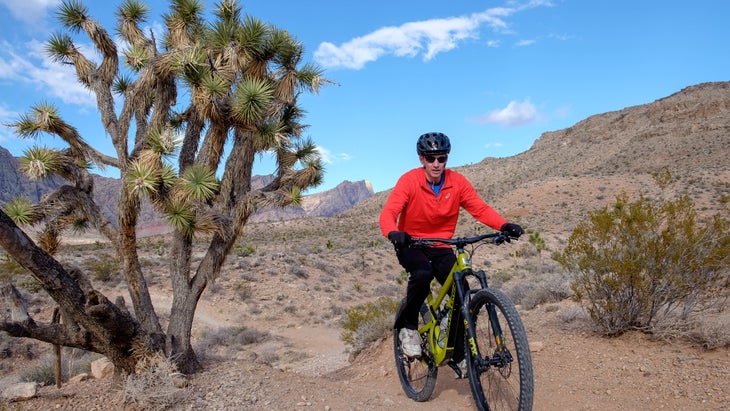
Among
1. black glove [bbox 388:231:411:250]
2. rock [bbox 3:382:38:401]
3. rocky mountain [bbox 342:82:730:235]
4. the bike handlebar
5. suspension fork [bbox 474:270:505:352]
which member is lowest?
rock [bbox 3:382:38:401]

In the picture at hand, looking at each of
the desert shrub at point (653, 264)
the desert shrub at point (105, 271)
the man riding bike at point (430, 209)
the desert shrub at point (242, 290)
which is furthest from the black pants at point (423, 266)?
the desert shrub at point (105, 271)

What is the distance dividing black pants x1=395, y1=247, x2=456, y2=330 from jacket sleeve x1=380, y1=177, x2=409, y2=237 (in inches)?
13.0

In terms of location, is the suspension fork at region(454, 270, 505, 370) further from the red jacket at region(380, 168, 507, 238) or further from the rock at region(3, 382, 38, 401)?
the rock at region(3, 382, 38, 401)

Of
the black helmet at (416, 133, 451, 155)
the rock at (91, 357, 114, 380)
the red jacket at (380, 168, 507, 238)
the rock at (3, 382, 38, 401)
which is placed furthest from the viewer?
the rock at (91, 357, 114, 380)

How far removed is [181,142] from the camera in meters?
7.38

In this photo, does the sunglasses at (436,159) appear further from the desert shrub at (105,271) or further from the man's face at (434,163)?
the desert shrub at (105,271)

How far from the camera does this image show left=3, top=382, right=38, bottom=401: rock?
5295 mm

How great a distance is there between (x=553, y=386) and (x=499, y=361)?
2.10 m

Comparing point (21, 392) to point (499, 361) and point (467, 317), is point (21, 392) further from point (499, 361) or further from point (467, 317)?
point (499, 361)

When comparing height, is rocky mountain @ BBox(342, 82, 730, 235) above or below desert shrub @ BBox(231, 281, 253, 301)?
above

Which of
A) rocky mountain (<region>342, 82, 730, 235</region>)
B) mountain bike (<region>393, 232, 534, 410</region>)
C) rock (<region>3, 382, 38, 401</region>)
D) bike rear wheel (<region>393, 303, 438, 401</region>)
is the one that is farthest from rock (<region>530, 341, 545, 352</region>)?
rocky mountain (<region>342, 82, 730, 235</region>)

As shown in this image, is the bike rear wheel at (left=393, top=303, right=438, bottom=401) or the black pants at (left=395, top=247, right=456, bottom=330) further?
the bike rear wheel at (left=393, top=303, right=438, bottom=401)

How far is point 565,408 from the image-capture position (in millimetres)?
4750

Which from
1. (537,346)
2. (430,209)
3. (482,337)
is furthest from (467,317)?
(537,346)
